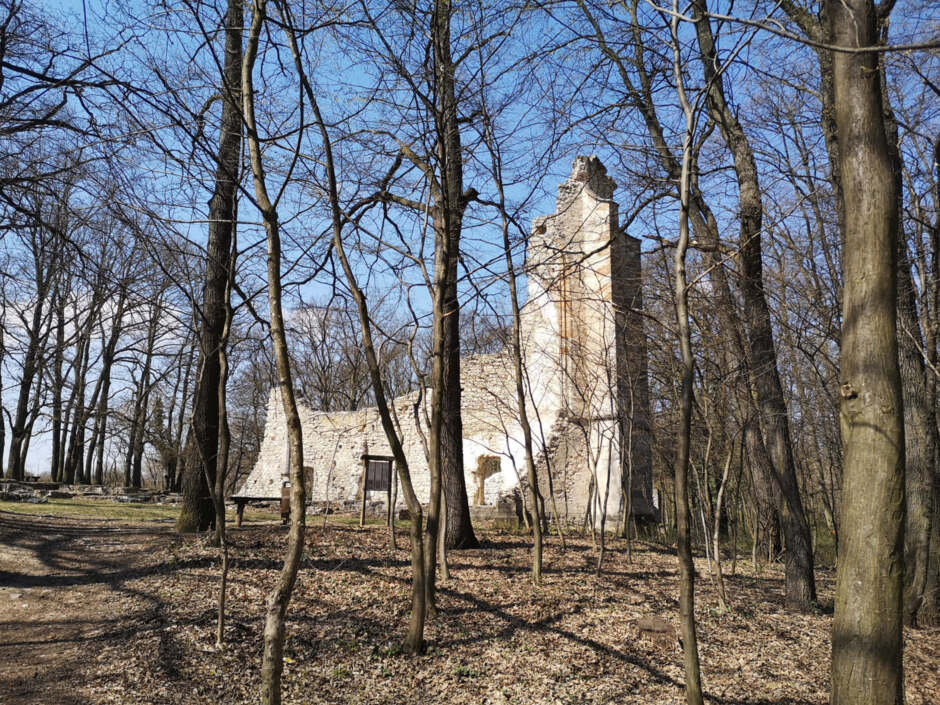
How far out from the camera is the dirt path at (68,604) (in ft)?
15.0

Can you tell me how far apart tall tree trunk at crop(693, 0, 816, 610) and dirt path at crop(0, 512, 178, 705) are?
20.2 feet

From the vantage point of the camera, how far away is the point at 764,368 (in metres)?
7.24

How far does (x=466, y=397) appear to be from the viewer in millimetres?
16875

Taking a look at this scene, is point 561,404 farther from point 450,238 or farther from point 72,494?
point 72,494

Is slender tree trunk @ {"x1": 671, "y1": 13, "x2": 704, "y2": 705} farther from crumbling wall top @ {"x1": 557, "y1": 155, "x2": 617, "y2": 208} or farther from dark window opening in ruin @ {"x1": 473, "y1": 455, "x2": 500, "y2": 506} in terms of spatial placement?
dark window opening in ruin @ {"x1": 473, "y1": 455, "x2": 500, "y2": 506}

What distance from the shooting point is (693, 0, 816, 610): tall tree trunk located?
711 cm

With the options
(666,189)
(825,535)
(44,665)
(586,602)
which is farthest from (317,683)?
(825,535)

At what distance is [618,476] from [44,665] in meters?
11.0

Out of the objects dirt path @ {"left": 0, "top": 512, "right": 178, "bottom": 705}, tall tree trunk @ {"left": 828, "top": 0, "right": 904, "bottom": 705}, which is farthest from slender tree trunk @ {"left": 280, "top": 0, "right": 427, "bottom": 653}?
tall tree trunk @ {"left": 828, "top": 0, "right": 904, "bottom": 705}

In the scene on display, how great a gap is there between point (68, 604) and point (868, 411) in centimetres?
661

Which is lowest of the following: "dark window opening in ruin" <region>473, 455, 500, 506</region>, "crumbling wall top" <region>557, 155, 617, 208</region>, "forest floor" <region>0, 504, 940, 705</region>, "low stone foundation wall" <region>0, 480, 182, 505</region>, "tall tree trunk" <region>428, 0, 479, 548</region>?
"forest floor" <region>0, 504, 940, 705</region>

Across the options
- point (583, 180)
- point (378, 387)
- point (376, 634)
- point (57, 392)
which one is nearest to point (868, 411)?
point (378, 387)

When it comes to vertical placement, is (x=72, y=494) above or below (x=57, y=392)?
below

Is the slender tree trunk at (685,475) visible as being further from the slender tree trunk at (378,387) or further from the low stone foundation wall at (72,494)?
the low stone foundation wall at (72,494)
